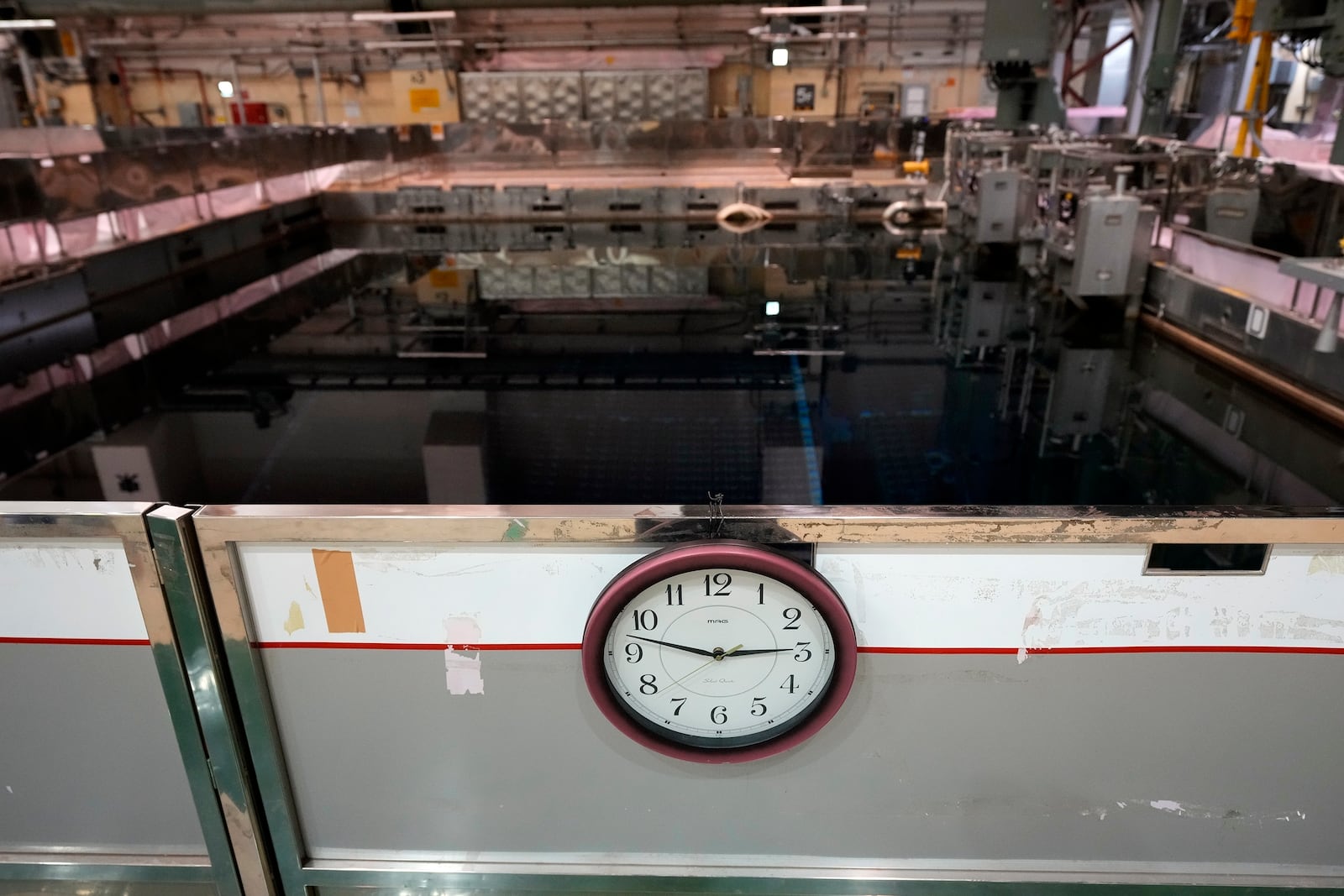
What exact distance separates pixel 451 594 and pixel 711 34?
9.62 meters

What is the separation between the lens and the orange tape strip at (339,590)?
0.82m

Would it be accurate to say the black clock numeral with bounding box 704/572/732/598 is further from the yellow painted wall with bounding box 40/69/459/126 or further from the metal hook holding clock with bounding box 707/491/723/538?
the yellow painted wall with bounding box 40/69/459/126

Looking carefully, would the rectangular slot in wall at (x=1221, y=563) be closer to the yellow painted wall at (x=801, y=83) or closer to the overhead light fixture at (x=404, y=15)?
the overhead light fixture at (x=404, y=15)

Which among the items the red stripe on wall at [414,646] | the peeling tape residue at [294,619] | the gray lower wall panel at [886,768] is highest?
the peeling tape residue at [294,619]

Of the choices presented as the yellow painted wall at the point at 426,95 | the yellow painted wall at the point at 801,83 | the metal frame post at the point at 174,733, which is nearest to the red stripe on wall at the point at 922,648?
the metal frame post at the point at 174,733

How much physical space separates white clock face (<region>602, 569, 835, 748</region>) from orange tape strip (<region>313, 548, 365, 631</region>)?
0.26 metres

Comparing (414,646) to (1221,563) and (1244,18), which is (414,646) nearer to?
(1221,563)

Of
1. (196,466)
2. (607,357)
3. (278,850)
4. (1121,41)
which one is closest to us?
(278,850)

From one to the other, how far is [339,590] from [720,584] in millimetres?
388

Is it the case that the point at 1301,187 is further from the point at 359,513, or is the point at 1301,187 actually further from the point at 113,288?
the point at 113,288

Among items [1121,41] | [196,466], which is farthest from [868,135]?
[196,466]

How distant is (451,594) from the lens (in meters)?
0.83

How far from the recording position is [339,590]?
2.74 feet

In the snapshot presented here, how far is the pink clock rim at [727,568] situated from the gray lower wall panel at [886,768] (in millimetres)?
43
